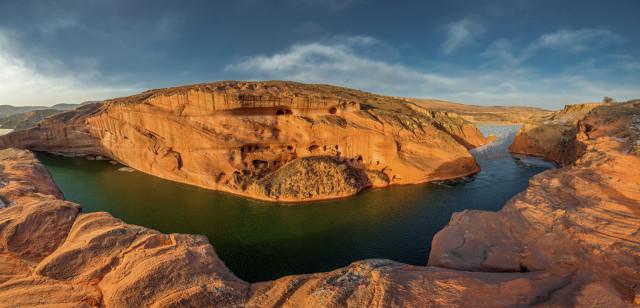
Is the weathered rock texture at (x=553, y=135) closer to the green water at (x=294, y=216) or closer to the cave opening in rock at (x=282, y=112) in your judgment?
the green water at (x=294, y=216)

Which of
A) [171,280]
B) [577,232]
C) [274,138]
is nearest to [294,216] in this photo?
[274,138]

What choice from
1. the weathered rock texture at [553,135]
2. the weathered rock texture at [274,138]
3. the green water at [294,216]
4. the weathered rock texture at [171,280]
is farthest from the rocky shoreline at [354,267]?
the weathered rock texture at [553,135]

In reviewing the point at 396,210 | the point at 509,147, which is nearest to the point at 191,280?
the point at 396,210

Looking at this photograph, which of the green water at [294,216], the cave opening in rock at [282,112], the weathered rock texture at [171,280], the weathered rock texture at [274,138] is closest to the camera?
the weathered rock texture at [171,280]

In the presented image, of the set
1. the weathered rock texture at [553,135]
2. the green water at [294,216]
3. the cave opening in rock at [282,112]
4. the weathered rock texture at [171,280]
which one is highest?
the cave opening in rock at [282,112]

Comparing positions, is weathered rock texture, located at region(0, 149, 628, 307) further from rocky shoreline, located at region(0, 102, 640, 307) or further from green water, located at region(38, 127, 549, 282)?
green water, located at region(38, 127, 549, 282)
